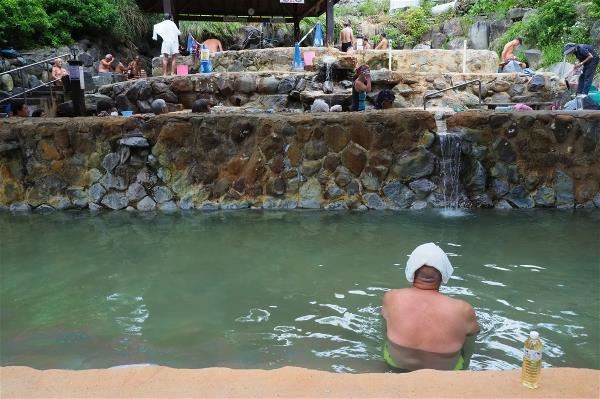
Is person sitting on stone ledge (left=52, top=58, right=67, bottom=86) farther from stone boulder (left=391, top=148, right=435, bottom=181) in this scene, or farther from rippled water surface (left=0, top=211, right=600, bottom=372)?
stone boulder (left=391, top=148, right=435, bottom=181)

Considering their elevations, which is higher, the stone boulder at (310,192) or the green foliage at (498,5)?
the green foliage at (498,5)

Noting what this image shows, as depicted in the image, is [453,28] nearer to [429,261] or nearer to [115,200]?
[115,200]

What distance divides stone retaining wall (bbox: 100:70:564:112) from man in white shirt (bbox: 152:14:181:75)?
114cm

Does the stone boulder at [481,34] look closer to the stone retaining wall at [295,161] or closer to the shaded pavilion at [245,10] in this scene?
the shaded pavilion at [245,10]

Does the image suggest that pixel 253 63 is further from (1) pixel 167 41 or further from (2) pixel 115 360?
(2) pixel 115 360

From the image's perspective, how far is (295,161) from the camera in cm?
671

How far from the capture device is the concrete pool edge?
76.2 inches

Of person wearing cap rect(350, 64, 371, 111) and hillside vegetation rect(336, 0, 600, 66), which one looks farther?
hillside vegetation rect(336, 0, 600, 66)

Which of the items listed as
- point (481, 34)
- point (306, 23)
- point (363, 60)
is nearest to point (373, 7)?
point (306, 23)

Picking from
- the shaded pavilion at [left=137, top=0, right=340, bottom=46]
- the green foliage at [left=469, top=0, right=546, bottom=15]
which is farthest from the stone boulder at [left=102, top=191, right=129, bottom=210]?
the green foliage at [left=469, top=0, right=546, bottom=15]

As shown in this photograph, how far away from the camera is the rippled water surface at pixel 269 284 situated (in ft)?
10.7

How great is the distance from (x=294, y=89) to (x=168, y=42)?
327 centimetres

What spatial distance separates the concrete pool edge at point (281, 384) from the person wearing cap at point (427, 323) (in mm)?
673

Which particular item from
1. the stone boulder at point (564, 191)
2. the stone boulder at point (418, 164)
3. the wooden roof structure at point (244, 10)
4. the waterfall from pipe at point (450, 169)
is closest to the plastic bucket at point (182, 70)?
the wooden roof structure at point (244, 10)
